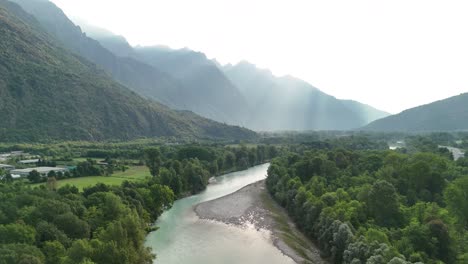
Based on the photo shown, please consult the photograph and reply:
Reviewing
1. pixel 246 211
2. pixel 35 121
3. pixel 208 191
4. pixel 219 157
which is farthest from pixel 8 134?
pixel 246 211

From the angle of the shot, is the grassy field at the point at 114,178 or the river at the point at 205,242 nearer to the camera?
the river at the point at 205,242

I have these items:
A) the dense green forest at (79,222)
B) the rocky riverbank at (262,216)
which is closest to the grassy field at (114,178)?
the dense green forest at (79,222)

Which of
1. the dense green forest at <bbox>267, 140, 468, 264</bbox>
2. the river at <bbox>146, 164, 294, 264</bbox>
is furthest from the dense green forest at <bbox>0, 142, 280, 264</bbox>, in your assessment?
the dense green forest at <bbox>267, 140, 468, 264</bbox>

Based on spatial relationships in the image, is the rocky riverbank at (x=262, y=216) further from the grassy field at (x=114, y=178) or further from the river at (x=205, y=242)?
the grassy field at (x=114, y=178)

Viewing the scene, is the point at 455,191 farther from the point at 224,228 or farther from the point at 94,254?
the point at 94,254

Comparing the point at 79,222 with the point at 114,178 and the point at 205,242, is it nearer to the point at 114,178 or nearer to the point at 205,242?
the point at 205,242

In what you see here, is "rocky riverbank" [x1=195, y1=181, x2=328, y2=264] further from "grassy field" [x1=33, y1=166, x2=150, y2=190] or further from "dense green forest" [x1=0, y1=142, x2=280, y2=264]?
"grassy field" [x1=33, y1=166, x2=150, y2=190]

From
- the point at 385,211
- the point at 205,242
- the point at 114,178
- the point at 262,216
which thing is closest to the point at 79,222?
the point at 205,242
